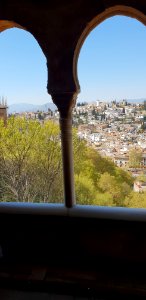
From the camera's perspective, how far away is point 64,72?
3.32m

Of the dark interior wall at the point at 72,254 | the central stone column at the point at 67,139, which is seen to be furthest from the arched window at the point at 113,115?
the dark interior wall at the point at 72,254

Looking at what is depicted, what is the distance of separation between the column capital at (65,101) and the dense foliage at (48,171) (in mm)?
3490

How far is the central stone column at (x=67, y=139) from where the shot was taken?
338 cm

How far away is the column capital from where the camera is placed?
3.35 meters

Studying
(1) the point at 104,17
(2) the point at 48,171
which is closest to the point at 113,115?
(1) the point at 104,17

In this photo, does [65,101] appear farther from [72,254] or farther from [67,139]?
[72,254]

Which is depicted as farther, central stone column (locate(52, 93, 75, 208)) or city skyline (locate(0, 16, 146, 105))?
city skyline (locate(0, 16, 146, 105))

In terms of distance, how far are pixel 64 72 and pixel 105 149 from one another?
7.51 ft

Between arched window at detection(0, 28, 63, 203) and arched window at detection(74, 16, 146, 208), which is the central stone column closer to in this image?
arched window at detection(74, 16, 146, 208)

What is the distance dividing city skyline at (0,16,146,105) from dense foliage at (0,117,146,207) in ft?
3.34

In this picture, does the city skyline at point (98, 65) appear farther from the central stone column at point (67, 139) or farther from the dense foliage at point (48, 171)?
the central stone column at point (67, 139)

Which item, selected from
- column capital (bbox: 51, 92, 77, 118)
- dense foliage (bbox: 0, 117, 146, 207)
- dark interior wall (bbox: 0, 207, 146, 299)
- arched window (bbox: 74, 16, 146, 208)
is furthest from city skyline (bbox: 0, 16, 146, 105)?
dark interior wall (bbox: 0, 207, 146, 299)

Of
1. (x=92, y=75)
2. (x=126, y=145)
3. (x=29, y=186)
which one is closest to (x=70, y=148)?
(x=126, y=145)

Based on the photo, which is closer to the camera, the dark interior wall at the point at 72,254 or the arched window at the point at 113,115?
the dark interior wall at the point at 72,254
